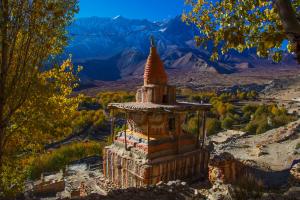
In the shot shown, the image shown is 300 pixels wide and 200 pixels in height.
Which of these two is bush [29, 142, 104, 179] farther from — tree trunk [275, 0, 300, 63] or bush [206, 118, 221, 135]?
tree trunk [275, 0, 300, 63]

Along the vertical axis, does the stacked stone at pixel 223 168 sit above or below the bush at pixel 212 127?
above

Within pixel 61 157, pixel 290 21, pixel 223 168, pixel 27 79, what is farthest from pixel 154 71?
pixel 61 157

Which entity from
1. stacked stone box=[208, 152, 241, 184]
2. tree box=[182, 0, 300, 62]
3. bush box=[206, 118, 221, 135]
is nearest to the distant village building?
stacked stone box=[208, 152, 241, 184]

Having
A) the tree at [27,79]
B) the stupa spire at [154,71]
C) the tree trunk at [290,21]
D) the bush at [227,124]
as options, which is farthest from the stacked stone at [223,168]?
the bush at [227,124]

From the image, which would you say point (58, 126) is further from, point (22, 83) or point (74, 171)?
point (74, 171)

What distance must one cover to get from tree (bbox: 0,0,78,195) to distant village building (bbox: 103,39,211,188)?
5.91 m

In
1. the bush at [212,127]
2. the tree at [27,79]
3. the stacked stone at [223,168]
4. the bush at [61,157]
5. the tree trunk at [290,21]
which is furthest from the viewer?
→ the bush at [212,127]

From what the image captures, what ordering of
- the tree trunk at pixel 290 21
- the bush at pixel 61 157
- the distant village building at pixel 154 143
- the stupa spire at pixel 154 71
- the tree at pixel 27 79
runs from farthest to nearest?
the bush at pixel 61 157, the stupa spire at pixel 154 71, the distant village building at pixel 154 143, the tree at pixel 27 79, the tree trunk at pixel 290 21

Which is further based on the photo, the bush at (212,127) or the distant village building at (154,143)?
the bush at (212,127)

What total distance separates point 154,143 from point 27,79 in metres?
7.85

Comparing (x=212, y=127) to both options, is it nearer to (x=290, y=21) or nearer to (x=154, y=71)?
(x=154, y=71)

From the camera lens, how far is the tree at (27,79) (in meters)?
6.79

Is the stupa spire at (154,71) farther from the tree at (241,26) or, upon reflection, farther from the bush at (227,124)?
the bush at (227,124)

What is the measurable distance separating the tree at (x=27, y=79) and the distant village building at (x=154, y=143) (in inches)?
233
